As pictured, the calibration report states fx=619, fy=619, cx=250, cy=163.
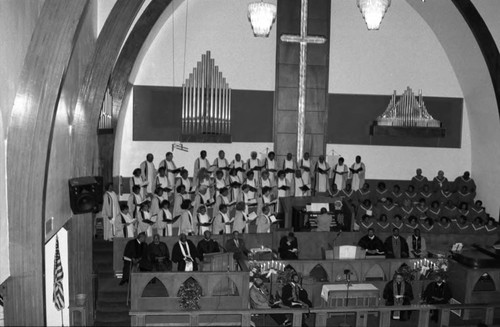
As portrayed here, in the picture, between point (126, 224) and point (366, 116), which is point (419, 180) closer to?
point (366, 116)

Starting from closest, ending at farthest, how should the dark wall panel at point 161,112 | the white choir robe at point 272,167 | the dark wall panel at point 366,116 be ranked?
the white choir robe at point 272,167 < the dark wall panel at point 161,112 < the dark wall panel at point 366,116

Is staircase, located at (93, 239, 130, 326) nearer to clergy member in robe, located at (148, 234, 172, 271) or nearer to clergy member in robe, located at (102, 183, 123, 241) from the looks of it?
clergy member in robe, located at (102, 183, 123, 241)

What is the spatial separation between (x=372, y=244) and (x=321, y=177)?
3747 mm

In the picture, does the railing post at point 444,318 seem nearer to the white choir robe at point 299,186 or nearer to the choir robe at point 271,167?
the white choir robe at point 299,186

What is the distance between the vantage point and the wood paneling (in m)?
7.73

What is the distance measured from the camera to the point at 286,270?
12.3 metres

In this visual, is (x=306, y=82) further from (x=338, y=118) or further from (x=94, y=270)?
(x=94, y=270)

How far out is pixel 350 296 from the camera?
39.9 feet

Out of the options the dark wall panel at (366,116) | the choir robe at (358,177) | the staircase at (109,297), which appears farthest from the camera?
the dark wall panel at (366,116)

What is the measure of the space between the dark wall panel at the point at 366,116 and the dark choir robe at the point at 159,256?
7.82m

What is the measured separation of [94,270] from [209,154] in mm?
6499

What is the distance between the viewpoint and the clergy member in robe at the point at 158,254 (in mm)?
12522

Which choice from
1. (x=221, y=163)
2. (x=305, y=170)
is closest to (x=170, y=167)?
(x=221, y=163)

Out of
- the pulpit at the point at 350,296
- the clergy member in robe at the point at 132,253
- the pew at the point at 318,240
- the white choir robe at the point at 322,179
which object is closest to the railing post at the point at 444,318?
the pulpit at the point at 350,296
